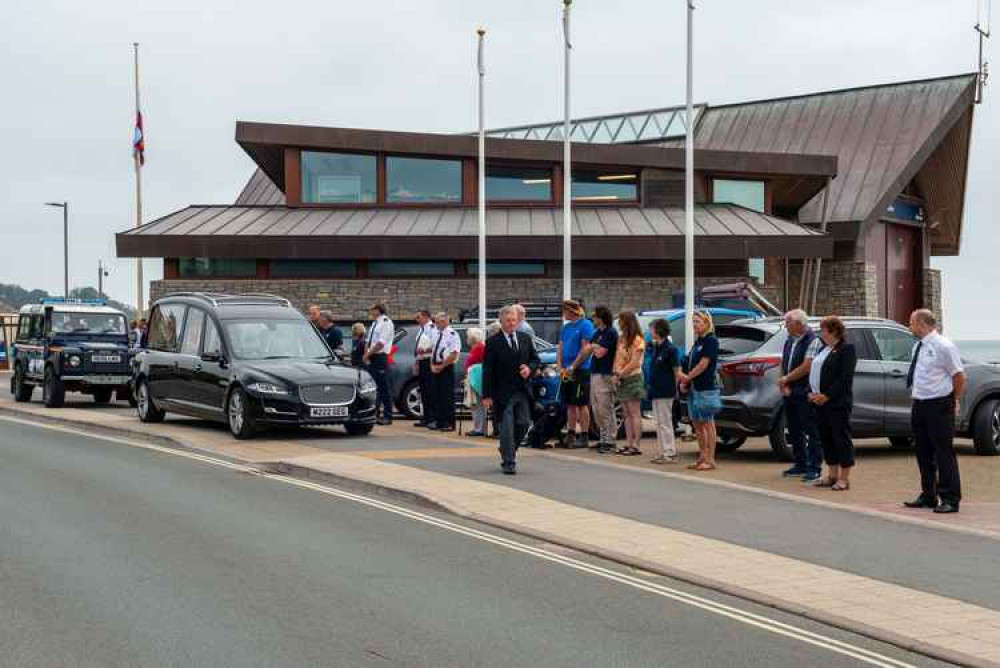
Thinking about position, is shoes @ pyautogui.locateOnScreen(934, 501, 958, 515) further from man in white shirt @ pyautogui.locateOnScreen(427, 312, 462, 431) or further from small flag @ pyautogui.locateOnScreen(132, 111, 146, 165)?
small flag @ pyautogui.locateOnScreen(132, 111, 146, 165)

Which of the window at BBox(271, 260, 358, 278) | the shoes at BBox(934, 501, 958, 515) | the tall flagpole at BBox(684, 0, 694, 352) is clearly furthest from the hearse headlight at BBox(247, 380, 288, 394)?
the window at BBox(271, 260, 358, 278)

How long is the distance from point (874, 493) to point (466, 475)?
172 inches

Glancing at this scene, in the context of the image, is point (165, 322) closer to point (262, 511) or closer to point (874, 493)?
point (262, 511)

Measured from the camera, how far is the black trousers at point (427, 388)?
729 inches

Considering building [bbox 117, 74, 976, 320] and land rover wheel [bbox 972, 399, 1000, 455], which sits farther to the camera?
building [bbox 117, 74, 976, 320]

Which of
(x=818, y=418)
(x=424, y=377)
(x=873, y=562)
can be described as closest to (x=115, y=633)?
(x=873, y=562)

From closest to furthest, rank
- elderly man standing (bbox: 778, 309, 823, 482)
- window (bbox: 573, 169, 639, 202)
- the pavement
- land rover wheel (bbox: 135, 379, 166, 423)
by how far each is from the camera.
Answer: the pavement < elderly man standing (bbox: 778, 309, 823, 482) < land rover wheel (bbox: 135, 379, 166, 423) < window (bbox: 573, 169, 639, 202)

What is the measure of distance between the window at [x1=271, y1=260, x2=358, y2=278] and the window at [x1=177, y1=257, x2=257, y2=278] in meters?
0.74

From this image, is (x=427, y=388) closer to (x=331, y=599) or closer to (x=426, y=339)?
(x=426, y=339)

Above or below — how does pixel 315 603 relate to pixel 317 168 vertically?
below

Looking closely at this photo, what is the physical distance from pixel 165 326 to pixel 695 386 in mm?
9991

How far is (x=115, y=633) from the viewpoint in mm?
6066

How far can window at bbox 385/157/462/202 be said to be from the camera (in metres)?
38.4

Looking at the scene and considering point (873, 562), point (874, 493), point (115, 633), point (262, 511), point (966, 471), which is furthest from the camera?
point (966, 471)
